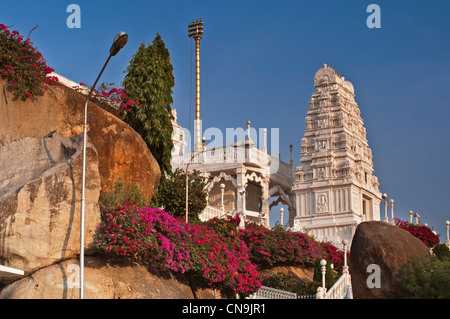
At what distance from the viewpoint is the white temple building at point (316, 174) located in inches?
2131

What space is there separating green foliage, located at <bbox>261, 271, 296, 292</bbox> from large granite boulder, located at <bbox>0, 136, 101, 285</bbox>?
42.8ft

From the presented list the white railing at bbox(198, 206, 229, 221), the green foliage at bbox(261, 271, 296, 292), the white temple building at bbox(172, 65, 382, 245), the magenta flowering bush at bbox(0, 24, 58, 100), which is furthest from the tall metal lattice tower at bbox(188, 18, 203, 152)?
the magenta flowering bush at bbox(0, 24, 58, 100)

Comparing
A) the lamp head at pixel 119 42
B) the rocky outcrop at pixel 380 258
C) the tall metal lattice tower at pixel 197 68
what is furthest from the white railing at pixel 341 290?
the tall metal lattice tower at pixel 197 68

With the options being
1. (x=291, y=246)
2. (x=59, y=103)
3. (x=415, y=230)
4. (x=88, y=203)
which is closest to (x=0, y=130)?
(x=59, y=103)

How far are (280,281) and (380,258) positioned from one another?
34.6ft

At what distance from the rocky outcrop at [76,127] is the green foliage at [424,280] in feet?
34.3

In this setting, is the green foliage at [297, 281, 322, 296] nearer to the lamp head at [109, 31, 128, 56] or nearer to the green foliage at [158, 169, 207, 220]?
the green foliage at [158, 169, 207, 220]

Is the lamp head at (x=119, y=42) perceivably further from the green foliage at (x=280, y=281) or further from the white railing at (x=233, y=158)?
the white railing at (x=233, y=158)

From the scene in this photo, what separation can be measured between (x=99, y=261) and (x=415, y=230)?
2996 centimetres

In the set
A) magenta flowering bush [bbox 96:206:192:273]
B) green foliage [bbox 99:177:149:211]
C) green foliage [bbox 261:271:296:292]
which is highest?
green foliage [bbox 99:177:149:211]

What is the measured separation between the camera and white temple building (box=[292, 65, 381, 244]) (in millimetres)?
54250

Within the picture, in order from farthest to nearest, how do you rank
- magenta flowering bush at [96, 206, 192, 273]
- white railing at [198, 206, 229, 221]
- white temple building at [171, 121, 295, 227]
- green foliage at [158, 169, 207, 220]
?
white temple building at [171, 121, 295, 227] → white railing at [198, 206, 229, 221] → green foliage at [158, 169, 207, 220] → magenta flowering bush at [96, 206, 192, 273]

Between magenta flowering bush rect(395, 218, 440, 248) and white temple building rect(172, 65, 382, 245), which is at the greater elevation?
white temple building rect(172, 65, 382, 245)

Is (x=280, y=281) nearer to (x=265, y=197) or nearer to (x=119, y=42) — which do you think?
(x=119, y=42)
